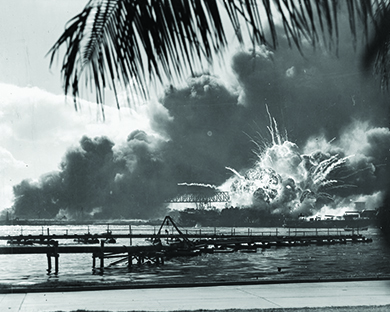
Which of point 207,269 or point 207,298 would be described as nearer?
point 207,298

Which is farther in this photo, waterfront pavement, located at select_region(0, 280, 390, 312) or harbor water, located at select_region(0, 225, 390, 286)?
harbor water, located at select_region(0, 225, 390, 286)

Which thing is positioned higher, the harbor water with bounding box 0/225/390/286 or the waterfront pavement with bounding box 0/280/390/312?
the waterfront pavement with bounding box 0/280/390/312

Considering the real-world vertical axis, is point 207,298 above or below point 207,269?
above

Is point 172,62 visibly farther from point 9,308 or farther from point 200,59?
point 9,308

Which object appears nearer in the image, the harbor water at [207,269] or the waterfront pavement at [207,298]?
the waterfront pavement at [207,298]

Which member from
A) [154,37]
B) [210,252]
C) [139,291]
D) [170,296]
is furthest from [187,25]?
[210,252]

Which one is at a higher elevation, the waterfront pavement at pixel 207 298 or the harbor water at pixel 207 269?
the waterfront pavement at pixel 207 298

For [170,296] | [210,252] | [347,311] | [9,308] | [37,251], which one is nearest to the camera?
[347,311]

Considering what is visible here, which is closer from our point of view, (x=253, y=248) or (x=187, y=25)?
(x=187, y=25)
